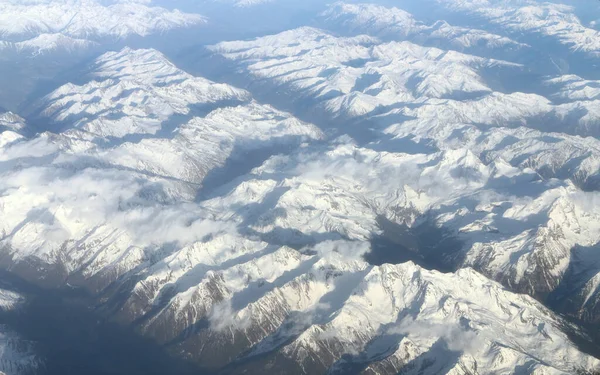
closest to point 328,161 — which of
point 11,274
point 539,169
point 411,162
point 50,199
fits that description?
point 411,162

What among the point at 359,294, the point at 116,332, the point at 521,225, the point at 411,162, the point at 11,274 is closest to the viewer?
the point at 359,294

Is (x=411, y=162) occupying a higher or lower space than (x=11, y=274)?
higher

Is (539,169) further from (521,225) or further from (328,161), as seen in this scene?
(328,161)

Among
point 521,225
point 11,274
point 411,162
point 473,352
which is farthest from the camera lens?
point 411,162

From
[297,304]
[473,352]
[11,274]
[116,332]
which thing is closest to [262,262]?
[297,304]

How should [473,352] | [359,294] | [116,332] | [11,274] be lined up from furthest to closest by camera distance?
[11,274], [116,332], [359,294], [473,352]

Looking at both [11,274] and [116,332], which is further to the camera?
[11,274]

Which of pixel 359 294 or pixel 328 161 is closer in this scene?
pixel 359 294

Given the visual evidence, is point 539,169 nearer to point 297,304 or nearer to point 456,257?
point 456,257

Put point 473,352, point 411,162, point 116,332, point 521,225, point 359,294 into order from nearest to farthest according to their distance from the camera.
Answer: point 473,352 < point 359,294 < point 116,332 < point 521,225 < point 411,162
